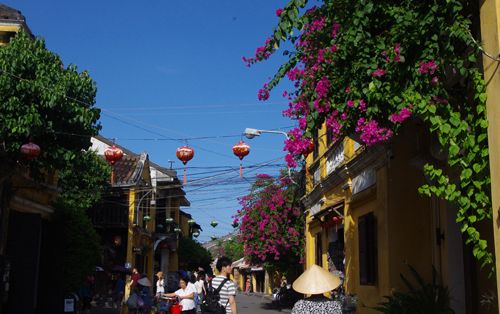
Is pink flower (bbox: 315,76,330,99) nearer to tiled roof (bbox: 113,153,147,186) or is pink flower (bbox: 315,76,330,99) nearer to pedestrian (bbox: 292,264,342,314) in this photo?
pedestrian (bbox: 292,264,342,314)

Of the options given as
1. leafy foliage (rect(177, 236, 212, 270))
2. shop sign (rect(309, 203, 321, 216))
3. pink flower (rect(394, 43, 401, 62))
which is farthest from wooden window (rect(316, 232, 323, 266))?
leafy foliage (rect(177, 236, 212, 270))

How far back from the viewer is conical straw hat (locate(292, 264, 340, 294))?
6348 millimetres

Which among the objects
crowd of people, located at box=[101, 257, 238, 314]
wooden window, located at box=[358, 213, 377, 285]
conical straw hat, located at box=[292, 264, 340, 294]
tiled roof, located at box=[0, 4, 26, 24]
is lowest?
crowd of people, located at box=[101, 257, 238, 314]

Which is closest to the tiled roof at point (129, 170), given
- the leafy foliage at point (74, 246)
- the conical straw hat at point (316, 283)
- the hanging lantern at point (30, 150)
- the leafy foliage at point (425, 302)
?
the leafy foliage at point (74, 246)

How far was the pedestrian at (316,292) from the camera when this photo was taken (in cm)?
620

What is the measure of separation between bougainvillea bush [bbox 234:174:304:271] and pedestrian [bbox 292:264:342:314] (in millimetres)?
15697

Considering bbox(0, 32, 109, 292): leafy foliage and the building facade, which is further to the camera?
bbox(0, 32, 109, 292): leafy foliage

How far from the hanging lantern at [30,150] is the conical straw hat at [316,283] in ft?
22.0

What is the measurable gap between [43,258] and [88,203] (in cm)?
791

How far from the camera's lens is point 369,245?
1133cm

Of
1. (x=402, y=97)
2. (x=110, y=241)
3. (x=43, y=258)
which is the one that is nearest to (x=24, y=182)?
(x=43, y=258)

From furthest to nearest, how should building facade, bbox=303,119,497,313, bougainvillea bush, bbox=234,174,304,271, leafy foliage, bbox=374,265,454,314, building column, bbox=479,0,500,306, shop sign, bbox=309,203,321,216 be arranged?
1. bougainvillea bush, bbox=234,174,304,271
2. shop sign, bbox=309,203,321,216
3. building facade, bbox=303,119,497,313
4. leafy foliage, bbox=374,265,454,314
5. building column, bbox=479,0,500,306

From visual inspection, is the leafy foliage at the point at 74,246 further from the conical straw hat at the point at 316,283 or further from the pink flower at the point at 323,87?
the pink flower at the point at 323,87

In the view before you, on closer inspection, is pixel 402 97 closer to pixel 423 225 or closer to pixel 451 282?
pixel 451 282
